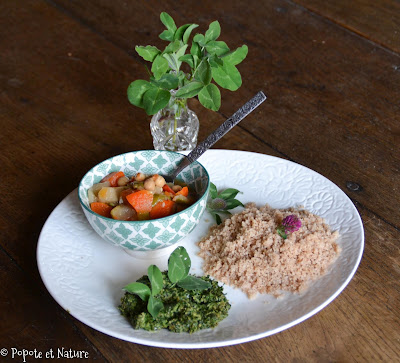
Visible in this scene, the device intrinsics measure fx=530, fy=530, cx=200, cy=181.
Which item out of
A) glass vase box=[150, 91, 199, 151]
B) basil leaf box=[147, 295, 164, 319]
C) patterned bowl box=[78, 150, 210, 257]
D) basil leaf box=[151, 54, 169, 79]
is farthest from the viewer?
glass vase box=[150, 91, 199, 151]

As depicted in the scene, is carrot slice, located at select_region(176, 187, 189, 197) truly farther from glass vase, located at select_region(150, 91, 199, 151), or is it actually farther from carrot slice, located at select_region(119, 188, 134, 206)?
glass vase, located at select_region(150, 91, 199, 151)

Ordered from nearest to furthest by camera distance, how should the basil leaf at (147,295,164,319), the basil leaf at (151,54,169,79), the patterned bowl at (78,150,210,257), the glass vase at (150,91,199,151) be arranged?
the basil leaf at (147,295,164,319) → the patterned bowl at (78,150,210,257) → the basil leaf at (151,54,169,79) → the glass vase at (150,91,199,151)

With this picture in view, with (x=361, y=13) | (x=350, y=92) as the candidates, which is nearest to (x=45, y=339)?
(x=350, y=92)

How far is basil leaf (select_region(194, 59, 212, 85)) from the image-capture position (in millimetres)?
1103

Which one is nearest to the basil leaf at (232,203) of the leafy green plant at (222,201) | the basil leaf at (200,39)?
the leafy green plant at (222,201)

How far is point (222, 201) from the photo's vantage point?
120 cm

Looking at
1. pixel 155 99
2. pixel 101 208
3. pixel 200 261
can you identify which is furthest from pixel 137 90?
pixel 200 261

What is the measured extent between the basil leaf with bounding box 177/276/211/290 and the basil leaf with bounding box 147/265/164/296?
48 mm

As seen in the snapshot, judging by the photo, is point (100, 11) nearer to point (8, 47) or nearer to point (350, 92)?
point (8, 47)

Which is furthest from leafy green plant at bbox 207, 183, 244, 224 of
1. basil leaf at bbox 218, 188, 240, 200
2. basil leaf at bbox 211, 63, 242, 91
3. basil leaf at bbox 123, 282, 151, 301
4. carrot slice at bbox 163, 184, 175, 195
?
basil leaf at bbox 123, 282, 151, 301

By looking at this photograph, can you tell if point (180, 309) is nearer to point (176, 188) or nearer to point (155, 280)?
point (155, 280)

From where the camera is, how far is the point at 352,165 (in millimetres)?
1377

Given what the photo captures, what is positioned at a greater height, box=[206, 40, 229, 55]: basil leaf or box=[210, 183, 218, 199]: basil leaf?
box=[206, 40, 229, 55]: basil leaf

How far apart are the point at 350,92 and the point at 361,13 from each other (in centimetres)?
54
